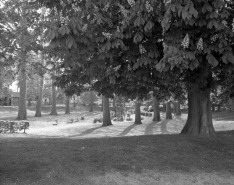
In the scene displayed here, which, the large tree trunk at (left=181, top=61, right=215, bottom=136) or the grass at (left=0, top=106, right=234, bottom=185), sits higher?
the large tree trunk at (left=181, top=61, right=215, bottom=136)

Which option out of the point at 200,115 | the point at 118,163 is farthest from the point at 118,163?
the point at 200,115

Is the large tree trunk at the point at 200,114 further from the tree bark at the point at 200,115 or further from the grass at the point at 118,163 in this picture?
the grass at the point at 118,163

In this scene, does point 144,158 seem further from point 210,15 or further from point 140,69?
point 210,15

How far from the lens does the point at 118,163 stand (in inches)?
256

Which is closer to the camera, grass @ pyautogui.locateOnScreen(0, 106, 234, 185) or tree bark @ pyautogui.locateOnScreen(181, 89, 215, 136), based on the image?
grass @ pyautogui.locateOnScreen(0, 106, 234, 185)

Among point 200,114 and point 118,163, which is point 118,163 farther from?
point 200,114

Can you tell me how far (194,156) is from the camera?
7.31m

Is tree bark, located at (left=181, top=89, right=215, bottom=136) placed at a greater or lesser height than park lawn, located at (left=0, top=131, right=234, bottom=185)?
greater

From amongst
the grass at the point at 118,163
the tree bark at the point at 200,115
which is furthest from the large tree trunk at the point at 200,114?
the grass at the point at 118,163

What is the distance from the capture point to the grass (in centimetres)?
560

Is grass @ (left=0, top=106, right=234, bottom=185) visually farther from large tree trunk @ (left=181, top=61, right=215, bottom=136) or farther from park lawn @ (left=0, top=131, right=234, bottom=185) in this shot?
large tree trunk @ (left=181, top=61, right=215, bottom=136)

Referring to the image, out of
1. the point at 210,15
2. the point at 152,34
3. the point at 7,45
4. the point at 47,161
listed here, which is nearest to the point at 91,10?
the point at 152,34

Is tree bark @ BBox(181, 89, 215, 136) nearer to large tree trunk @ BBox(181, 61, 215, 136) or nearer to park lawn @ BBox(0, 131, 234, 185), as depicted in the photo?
large tree trunk @ BBox(181, 61, 215, 136)

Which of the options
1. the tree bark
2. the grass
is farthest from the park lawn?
the tree bark
